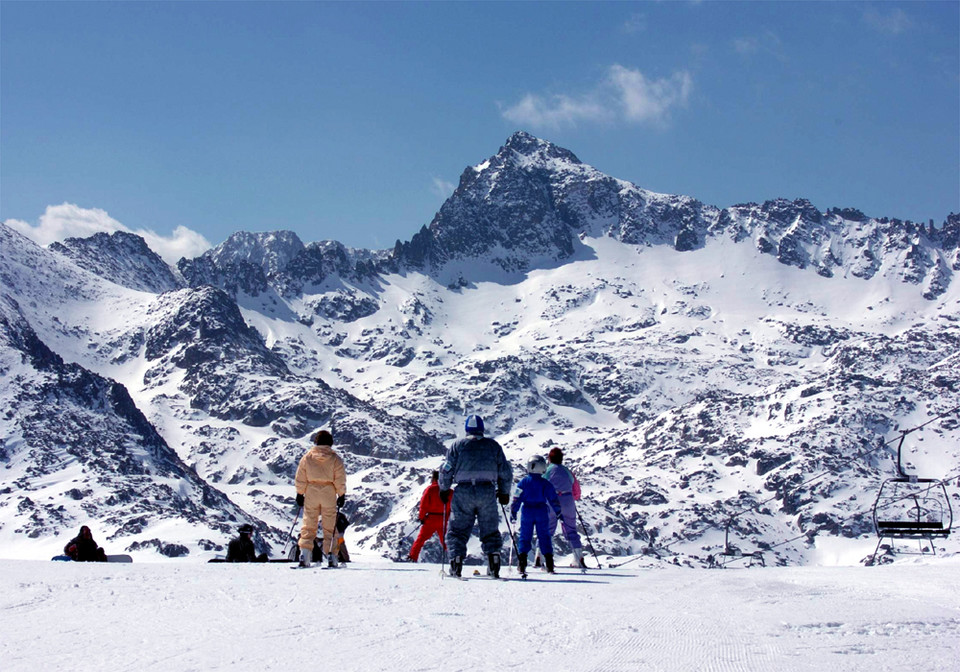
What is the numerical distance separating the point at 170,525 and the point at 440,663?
189 m

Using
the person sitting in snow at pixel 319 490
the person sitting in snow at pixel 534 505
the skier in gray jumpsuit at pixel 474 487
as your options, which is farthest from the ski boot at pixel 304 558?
the person sitting in snow at pixel 534 505

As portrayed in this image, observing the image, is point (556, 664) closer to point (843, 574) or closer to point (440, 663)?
point (440, 663)

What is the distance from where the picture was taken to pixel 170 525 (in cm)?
18588

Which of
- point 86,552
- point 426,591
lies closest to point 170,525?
point 86,552

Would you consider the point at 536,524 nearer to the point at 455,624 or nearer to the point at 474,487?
the point at 474,487

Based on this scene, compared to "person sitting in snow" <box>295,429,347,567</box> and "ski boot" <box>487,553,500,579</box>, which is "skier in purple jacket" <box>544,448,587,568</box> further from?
"person sitting in snow" <box>295,429,347,567</box>

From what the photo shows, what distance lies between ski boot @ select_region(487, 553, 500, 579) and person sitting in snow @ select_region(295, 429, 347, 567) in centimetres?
274

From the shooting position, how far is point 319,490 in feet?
55.6

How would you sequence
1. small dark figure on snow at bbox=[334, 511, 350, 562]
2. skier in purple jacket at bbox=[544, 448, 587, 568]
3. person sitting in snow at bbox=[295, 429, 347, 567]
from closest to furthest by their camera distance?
1. person sitting in snow at bbox=[295, 429, 347, 567]
2. skier in purple jacket at bbox=[544, 448, 587, 568]
3. small dark figure on snow at bbox=[334, 511, 350, 562]

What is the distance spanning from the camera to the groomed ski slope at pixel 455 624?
7691 mm

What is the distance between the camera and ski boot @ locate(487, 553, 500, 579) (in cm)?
1563

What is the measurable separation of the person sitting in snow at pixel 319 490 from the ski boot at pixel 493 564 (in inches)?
108

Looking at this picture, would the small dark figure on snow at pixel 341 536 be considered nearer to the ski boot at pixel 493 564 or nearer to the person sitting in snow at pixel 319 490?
the person sitting in snow at pixel 319 490

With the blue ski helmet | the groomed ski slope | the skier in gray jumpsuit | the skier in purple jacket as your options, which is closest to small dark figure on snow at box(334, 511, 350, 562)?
the skier in purple jacket
